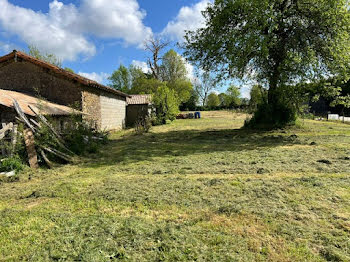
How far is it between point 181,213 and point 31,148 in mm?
5843

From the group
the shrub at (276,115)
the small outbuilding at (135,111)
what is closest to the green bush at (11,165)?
the shrub at (276,115)

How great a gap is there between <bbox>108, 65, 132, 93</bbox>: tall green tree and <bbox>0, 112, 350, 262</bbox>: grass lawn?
46.3m

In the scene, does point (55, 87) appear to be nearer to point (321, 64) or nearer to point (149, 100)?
point (149, 100)

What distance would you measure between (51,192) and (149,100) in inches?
814

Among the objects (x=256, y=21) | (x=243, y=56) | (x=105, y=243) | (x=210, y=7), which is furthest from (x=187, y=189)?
(x=210, y=7)

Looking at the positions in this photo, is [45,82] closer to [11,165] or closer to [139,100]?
[11,165]

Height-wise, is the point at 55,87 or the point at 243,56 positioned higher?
the point at 243,56

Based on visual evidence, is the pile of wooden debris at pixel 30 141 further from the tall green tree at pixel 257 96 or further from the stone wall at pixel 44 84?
the tall green tree at pixel 257 96

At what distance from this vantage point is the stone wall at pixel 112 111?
17430mm

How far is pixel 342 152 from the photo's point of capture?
29.0ft

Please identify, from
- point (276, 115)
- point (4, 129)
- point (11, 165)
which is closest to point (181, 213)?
point (11, 165)

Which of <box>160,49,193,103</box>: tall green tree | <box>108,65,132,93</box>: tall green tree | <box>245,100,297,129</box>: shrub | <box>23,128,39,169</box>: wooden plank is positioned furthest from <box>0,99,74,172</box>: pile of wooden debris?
<box>108,65,132,93</box>: tall green tree

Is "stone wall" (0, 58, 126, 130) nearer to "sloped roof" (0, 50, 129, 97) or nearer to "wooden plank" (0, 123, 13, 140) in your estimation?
"sloped roof" (0, 50, 129, 97)

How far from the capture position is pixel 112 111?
19219mm
